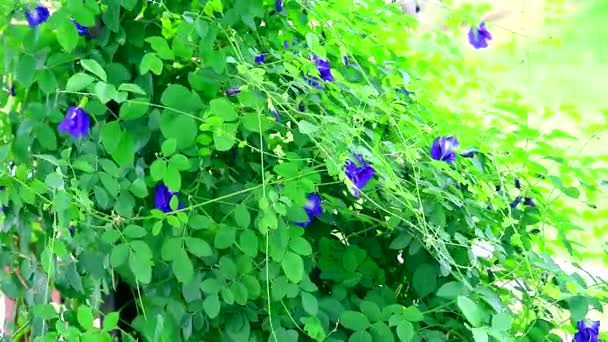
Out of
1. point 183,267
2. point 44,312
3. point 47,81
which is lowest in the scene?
point 44,312

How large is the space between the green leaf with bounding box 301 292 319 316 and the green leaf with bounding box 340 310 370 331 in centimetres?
4

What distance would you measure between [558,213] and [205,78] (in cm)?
48

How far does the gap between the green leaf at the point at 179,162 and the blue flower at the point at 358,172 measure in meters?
0.17

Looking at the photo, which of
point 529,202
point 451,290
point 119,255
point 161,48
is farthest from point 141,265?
point 529,202

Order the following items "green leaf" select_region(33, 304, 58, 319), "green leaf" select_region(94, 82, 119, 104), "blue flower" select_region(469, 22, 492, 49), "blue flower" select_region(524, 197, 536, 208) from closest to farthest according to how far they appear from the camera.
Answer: "green leaf" select_region(94, 82, 119, 104) → "green leaf" select_region(33, 304, 58, 319) → "blue flower" select_region(524, 197, 536, 208) → "blue flower" select_region(469, 22, 492, 49)

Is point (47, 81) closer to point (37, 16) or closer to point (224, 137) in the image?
point (37, 16)

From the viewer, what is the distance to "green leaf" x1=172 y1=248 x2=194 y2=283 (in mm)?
883

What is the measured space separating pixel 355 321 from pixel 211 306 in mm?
165

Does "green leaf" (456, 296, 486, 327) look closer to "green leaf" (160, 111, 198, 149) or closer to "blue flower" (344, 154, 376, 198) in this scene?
"blue flower" (344, 154, 376, 198)

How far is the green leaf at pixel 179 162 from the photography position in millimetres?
866

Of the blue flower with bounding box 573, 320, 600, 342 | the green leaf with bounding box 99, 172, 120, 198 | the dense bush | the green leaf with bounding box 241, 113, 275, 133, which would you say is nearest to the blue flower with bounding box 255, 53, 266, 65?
the dense bush

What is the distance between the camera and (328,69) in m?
1.00

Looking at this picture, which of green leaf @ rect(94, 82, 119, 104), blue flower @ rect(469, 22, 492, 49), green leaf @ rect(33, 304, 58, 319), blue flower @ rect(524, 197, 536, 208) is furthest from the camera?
blue flower @ rect(469, 22, 492, 49)

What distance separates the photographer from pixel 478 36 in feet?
3.80
